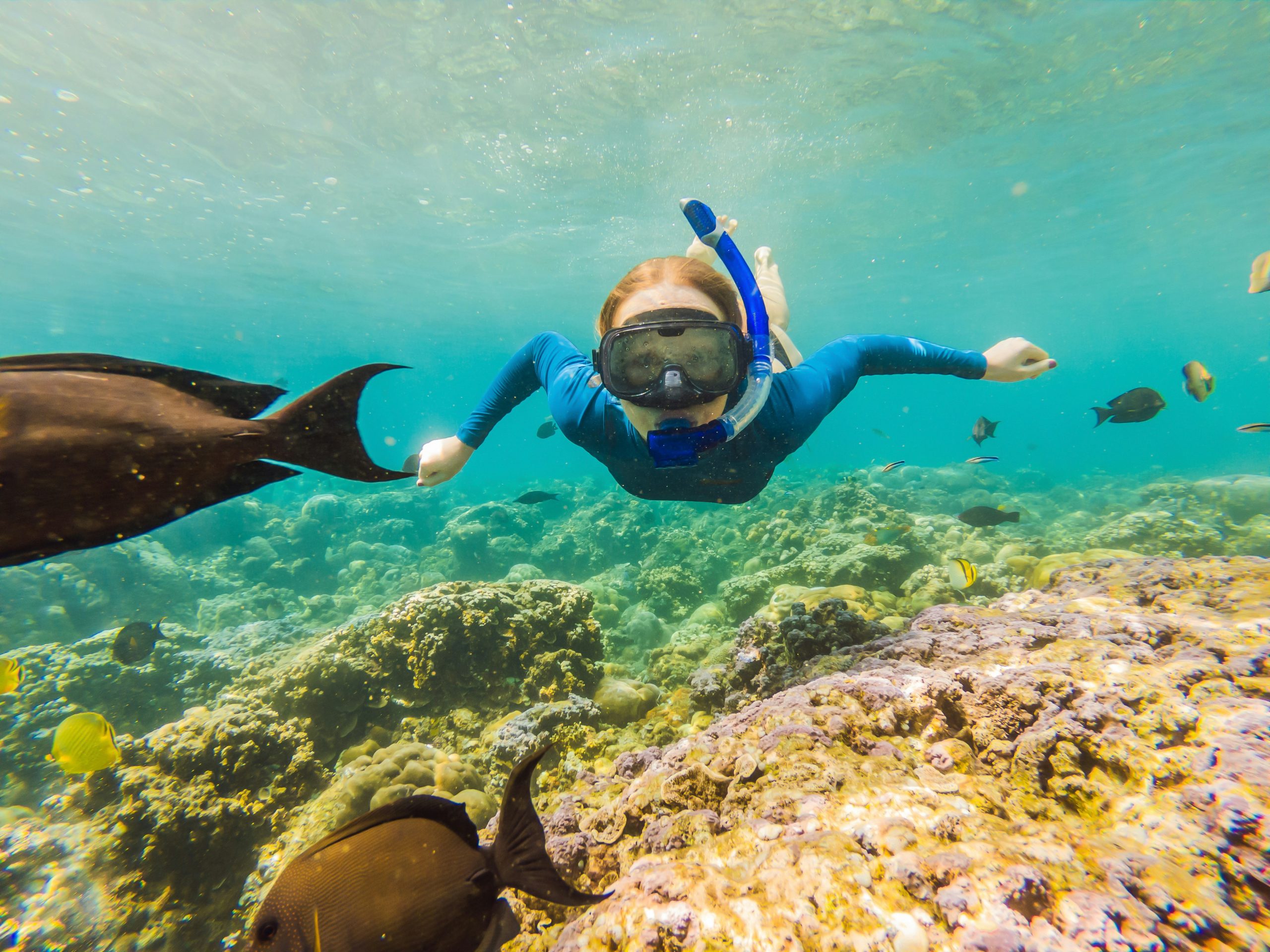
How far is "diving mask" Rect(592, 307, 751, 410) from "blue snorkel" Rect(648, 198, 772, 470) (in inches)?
4.5

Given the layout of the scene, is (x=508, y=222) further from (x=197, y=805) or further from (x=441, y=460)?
(x=197, y=805)

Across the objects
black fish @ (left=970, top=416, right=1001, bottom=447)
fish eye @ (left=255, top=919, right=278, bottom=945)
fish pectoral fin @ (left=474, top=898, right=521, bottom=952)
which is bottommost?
fish pectoral fin @ (left=474, top=898, right=521, bottom=952)

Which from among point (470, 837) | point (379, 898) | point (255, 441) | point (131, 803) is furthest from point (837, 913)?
point (131, 803)

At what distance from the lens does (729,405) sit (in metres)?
3.09

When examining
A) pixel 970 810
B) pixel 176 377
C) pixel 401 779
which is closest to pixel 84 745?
pixel 401 779

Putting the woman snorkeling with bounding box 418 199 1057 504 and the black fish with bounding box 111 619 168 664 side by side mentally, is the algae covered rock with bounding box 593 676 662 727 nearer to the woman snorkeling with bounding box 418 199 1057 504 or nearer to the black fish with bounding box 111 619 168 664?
the woman snorkeling with bounding box 418 199 1057 504

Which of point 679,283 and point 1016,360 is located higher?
point 679,283

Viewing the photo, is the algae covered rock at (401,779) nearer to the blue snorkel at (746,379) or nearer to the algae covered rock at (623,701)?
the algae covered rock at (623,701)

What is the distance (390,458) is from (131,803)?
91.5 meters

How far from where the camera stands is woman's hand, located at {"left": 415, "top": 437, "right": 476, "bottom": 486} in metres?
3.16

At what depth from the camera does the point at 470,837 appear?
135 centimetres

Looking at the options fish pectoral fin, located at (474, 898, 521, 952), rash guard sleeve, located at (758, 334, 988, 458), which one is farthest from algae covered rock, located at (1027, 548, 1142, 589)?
fish pectoral fin, located at (474, 898, 521, 952)

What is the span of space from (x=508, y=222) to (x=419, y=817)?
2715cm

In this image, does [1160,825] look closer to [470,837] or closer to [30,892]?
[470,837]
